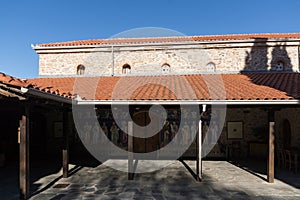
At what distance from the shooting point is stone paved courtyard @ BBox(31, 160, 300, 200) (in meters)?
5.85

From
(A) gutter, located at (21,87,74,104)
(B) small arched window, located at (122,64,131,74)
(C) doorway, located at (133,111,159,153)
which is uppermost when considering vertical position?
(B) small arched window, located at (122,64,131,74)

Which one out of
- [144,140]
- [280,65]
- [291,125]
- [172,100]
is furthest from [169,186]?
[280,65]

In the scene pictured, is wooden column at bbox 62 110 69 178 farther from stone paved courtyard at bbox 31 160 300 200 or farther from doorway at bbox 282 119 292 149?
→ doorway at bbox 282 119 292 149

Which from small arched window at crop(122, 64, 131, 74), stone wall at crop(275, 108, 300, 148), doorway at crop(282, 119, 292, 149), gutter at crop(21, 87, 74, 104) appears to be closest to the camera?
gutter at crop(21, 87, 74, 104)

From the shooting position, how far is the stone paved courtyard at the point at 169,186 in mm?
5848

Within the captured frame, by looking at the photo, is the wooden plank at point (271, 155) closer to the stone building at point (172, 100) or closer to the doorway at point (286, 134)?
the stone building at point (172, 100)

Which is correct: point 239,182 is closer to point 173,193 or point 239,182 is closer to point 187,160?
point 173,193

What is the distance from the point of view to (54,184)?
6.79m

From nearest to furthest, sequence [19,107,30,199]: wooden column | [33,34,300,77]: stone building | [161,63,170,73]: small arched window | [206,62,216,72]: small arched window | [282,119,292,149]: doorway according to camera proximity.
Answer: [19,107,30,199]: wooden column, [282,119,292,149]: doorway, [33,34,300,77]: stone building, [206,62,216,72]: small arched window, [161,63,170,73]: small arched window

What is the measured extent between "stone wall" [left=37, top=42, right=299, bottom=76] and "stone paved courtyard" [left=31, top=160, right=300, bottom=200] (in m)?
6.61

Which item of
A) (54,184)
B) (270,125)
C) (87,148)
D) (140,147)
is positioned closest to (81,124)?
(87,148)

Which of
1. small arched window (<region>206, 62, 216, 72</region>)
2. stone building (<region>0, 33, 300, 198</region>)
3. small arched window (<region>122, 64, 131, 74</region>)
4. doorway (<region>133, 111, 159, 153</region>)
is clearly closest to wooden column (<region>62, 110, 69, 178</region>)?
→ stone building (<region>0, 33, 300, 198</region>)

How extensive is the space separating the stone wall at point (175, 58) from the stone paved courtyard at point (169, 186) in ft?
21.7

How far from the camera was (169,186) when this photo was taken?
661 centimetres
